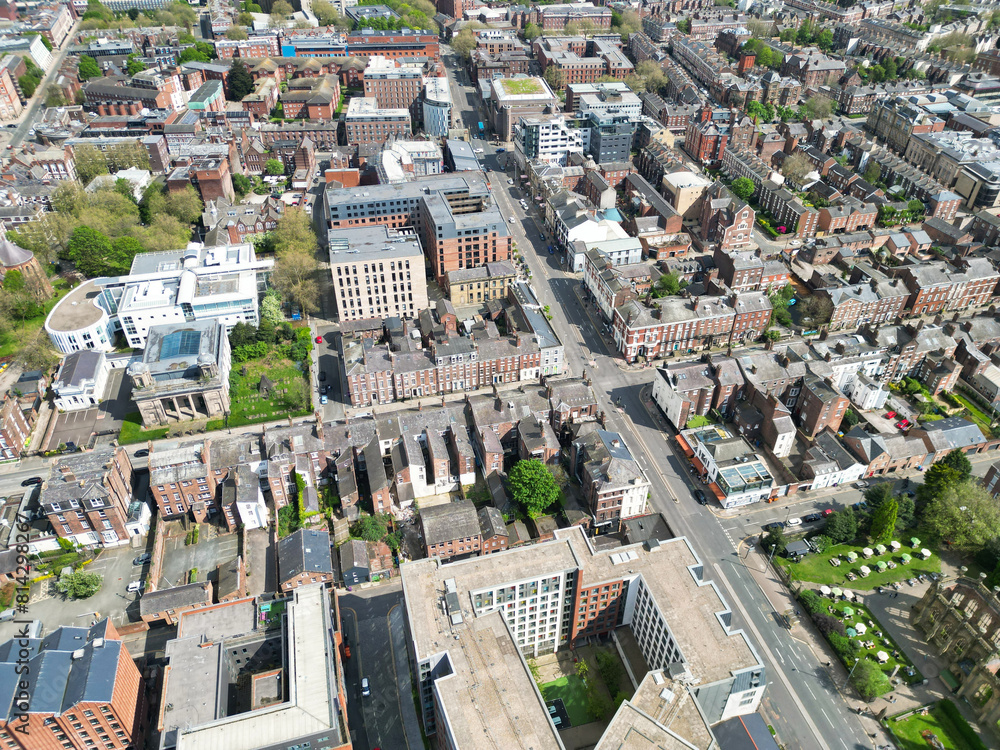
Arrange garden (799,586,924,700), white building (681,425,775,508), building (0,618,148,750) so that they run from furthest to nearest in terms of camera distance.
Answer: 1. white building (681,425,775,508)
2. garden (799,586,924,700)
3. building (0,618,148,750)

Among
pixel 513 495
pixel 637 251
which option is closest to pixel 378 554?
pixel 513 495

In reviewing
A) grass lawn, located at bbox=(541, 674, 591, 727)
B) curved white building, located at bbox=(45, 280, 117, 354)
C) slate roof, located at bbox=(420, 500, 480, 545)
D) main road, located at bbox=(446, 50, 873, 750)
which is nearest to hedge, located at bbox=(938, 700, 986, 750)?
main road, located at bbox=(446, 50, 873, 750)

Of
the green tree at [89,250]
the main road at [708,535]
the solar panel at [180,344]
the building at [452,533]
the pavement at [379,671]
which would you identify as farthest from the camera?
the green tree at [89,250]

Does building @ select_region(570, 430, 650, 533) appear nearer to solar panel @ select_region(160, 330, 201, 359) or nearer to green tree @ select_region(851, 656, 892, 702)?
green tree @ select_region(851, 656, 892, 702)

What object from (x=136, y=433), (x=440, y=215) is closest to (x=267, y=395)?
(x=136, y=433)

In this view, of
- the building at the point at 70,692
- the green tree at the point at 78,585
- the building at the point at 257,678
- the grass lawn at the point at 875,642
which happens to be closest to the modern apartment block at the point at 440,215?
the building at the point at 257,678

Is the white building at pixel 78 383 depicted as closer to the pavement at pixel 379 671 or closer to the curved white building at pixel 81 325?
the curved white building at pixel 81 325

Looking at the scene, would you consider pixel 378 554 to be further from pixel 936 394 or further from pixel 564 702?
pixel 936 394
